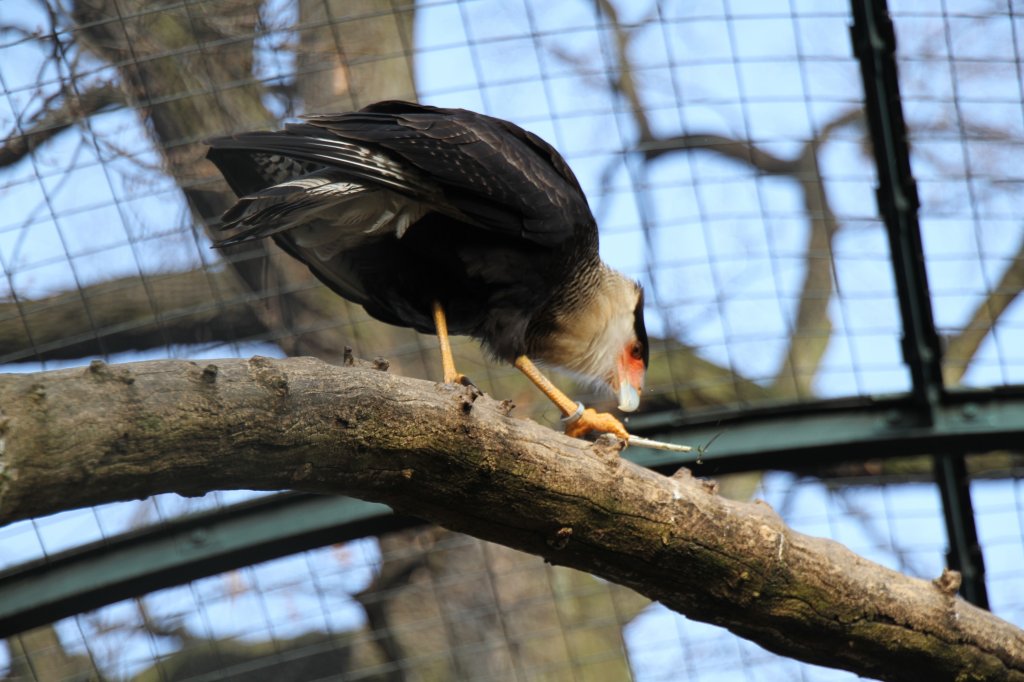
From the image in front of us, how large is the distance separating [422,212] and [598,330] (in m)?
1.36

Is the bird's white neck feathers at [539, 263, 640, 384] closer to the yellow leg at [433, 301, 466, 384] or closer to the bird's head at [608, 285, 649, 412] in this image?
the bird's head at [608, 285, 649, 412]

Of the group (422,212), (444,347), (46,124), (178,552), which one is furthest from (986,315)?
(46,124)

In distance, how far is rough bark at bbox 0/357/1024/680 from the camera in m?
2.46

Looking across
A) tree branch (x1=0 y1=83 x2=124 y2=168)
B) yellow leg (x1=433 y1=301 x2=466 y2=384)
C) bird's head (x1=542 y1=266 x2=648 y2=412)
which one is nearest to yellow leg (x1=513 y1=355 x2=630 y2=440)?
yellow leg (x1=433 y1=301 x2=466 y2=384)

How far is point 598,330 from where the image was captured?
16.3 ft

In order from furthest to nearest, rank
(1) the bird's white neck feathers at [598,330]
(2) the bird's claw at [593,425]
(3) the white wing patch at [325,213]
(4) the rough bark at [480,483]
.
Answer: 1. (1) the bird's white neck feathers at [598,330]
2. (2) the bird's claw at [593,425]
3. (3) the white wing patch at [325,213]
4. (4) the rough bark at [480,483]

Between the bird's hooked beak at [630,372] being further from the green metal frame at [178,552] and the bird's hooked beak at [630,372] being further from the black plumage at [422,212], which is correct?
the green metal frame at [178,552]

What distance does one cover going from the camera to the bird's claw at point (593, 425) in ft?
13.8

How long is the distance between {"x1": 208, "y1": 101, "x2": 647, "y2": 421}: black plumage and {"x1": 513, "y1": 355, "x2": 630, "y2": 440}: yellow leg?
11cm

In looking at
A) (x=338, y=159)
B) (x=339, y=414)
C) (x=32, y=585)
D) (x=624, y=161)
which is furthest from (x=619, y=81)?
(x=32, y=585)

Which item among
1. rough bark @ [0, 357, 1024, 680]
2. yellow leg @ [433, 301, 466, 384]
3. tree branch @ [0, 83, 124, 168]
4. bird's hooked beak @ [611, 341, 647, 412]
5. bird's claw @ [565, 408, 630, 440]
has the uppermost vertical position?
tree branch @ [0, 83, 124, 168]

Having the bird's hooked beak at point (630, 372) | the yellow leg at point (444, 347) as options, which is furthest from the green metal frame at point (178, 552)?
the bird's hooked beak at point (630, 372)

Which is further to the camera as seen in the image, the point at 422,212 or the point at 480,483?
the point at 422,212

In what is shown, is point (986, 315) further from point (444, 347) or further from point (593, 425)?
point (444, 347)
